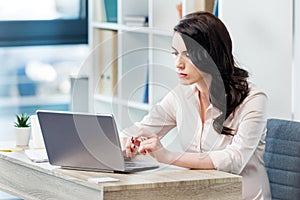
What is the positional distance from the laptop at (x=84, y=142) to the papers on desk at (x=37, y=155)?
4.7 inches

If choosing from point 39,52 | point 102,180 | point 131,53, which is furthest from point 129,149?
point 39,52

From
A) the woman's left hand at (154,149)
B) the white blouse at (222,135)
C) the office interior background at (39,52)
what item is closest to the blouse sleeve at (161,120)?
the white blouse at (222,135)

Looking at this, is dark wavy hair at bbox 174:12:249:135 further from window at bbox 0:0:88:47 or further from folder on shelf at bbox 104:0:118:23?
window at bbox 0:0:88:47

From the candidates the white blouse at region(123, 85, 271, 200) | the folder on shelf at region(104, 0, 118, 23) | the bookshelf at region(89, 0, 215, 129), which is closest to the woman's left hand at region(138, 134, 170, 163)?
the white blouse at region(123, 85, 271, 200)

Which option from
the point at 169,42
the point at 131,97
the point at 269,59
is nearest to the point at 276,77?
the point at 269,59

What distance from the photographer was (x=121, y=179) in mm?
2254

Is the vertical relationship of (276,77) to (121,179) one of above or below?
above

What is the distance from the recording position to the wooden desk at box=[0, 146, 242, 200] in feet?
7.18

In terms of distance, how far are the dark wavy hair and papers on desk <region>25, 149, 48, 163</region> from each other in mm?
590

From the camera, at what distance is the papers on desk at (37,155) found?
2580mm

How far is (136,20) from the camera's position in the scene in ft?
14.6

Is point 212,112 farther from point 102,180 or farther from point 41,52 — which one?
point 41,52

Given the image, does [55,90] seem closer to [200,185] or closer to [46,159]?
[46,159]

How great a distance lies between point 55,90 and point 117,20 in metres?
0.65
